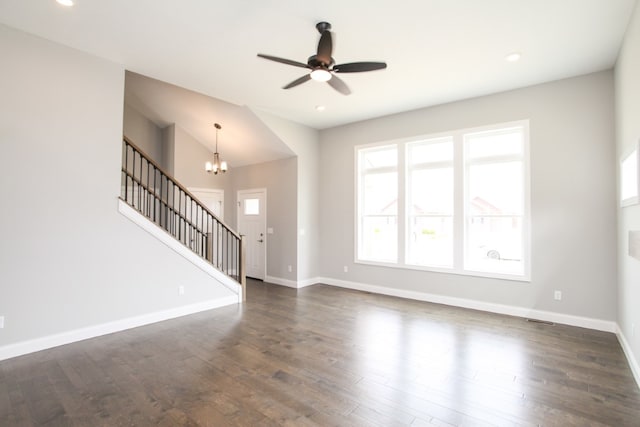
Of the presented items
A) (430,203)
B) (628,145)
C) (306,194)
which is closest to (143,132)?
(306,194)

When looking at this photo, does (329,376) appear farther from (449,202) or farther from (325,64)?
(449,202)

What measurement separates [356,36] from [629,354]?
13.7ft

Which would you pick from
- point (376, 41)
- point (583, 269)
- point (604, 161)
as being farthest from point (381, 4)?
point (583, 269)

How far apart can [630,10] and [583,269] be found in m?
2.92

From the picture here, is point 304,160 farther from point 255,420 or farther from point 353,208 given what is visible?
point 255,420

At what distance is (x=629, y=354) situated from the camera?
3203mm

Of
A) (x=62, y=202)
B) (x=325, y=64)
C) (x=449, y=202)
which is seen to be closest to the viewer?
(x=325, y=64)

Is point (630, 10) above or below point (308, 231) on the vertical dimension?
above

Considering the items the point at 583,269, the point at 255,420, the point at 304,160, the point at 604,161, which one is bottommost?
the point at 255,420

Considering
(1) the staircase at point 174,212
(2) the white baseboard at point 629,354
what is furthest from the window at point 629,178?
(1) the staircase at point 174,212

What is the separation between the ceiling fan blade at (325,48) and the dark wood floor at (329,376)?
2.81 m

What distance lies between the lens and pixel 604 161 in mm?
4094

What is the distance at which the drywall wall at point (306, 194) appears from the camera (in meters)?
6.57

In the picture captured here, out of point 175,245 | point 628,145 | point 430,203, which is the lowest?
point 175,245
